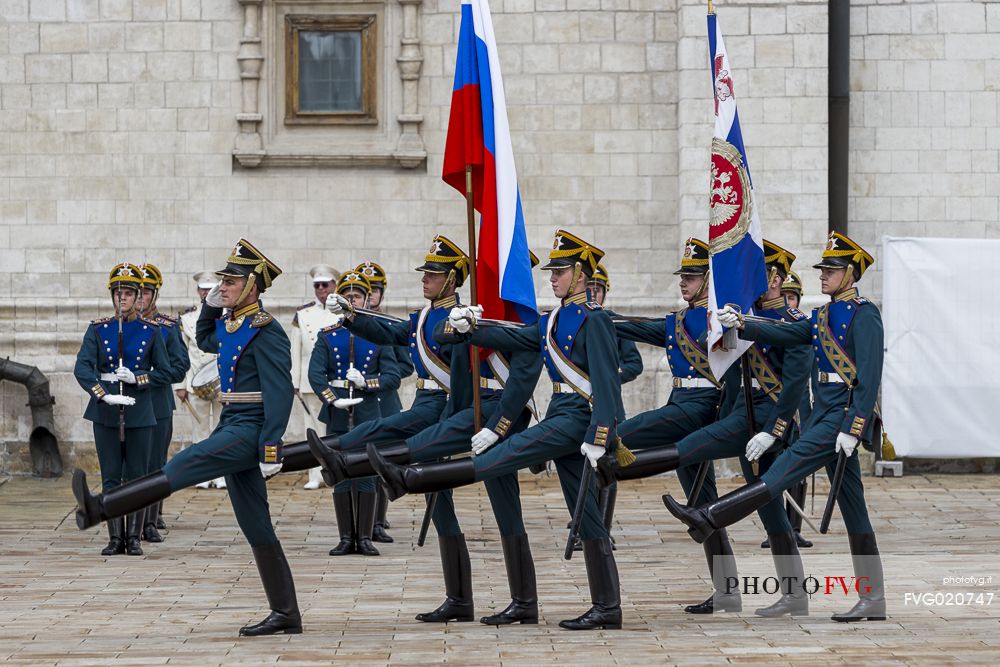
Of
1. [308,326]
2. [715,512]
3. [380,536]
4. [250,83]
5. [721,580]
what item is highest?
[250,83]

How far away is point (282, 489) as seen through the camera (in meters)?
14.3

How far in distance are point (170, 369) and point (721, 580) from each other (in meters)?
4.55

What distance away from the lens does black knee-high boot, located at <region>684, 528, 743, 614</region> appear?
830cm

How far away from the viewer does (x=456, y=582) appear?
8.10 m

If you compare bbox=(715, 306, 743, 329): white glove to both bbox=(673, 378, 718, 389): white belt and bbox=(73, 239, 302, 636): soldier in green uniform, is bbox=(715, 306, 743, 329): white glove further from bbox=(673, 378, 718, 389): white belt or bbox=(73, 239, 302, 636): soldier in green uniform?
bbox=(73, 239, 302, 636): soldier in green uniform

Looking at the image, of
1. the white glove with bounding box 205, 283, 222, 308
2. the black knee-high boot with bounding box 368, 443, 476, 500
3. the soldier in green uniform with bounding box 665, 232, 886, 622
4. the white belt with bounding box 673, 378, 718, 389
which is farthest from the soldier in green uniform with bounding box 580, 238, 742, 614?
the white glove with bounding box 205, 283, 222, 308

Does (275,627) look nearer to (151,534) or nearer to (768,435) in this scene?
(768,435)

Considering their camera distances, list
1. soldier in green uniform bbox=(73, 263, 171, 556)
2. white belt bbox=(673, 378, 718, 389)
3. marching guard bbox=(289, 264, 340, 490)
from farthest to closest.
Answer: marching guard bbox=(289, 264, 340, 490) → soldier in green uniform bbox=(73, 263, 171, 556) → white belt bbox=(673, 378, 718, 389)

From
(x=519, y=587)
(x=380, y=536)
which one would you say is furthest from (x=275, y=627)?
(x=380, y=536)

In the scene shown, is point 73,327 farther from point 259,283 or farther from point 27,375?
point 259,283

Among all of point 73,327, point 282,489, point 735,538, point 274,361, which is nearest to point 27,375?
point 73,327

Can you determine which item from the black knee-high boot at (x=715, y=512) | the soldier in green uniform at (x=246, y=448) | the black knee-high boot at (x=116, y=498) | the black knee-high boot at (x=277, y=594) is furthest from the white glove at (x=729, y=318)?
the black knee-high boot at (x=116, y=498)

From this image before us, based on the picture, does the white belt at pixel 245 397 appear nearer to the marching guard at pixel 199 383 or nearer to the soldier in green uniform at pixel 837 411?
the soldier in green uniform at pixel 837 411

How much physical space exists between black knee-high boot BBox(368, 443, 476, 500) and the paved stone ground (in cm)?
68
